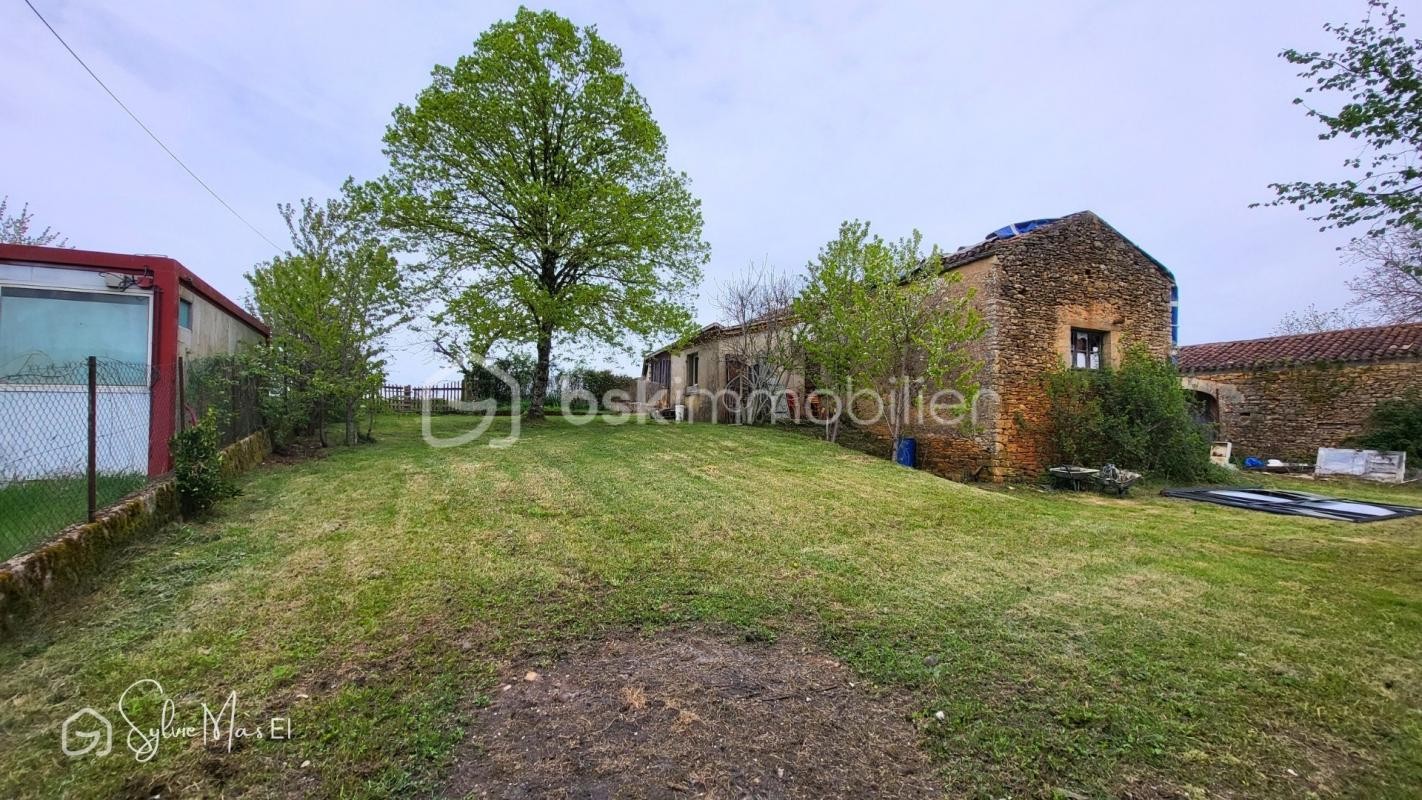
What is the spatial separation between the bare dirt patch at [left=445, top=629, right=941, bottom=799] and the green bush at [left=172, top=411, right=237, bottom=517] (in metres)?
4.80

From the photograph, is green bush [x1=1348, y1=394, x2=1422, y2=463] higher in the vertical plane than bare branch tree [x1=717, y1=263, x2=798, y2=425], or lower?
lower

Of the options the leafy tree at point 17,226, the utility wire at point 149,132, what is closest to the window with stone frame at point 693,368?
the utility wire at point 149,132

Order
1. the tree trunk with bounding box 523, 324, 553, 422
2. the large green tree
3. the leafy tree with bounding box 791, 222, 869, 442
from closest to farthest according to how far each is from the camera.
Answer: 1. the leafy tree with bounding box 791, 222, 869, 442
2. the large green tree
3. the tree trunk with bounding box 523, 324, 553, 422

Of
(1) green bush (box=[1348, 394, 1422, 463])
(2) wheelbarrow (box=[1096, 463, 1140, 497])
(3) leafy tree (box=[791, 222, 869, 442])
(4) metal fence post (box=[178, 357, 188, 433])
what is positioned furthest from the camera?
(1) green bush (box=[1348, 394, 1422, 463])

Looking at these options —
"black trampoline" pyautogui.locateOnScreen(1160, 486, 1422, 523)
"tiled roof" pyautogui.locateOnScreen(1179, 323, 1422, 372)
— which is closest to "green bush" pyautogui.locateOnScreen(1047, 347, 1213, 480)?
"black trampoline" pyautogui.locateOnScreen(1160, 486, 1422, 523)

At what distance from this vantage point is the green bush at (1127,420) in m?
11.3

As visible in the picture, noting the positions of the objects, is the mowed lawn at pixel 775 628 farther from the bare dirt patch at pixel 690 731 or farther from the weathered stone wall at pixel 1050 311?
the weathered stone wall at pixel 1050 311

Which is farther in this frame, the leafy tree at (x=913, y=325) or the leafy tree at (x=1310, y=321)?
the leafy tree at (x=1310, y=321)

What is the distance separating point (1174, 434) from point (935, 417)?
4.58 meters

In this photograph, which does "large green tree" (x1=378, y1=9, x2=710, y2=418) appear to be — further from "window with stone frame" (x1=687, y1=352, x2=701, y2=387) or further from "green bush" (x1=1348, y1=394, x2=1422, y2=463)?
"green bush" (x1=1348, y1=394, x2=1422, y2=463)

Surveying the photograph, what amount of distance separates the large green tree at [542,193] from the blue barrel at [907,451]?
6317 mm

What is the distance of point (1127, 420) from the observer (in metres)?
11.4

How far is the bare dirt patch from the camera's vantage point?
2.08 meters

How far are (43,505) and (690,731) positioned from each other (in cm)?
521
